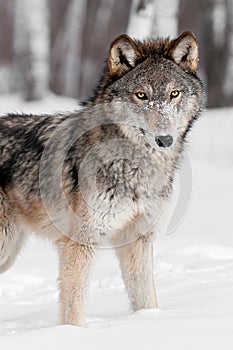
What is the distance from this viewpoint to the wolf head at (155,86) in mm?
4840

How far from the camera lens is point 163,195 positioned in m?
5.29

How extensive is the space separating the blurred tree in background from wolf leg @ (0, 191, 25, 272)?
3167 mm

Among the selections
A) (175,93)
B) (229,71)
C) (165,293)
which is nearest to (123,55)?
(175,93)

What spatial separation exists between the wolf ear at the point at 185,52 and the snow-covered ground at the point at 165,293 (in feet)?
5.30

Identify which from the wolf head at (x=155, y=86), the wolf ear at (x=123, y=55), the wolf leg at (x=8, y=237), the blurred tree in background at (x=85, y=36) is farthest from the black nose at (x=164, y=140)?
the blurred tree in background at (x=85, y=36)

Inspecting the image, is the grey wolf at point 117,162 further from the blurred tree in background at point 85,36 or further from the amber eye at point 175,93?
the blurred tree in background at point 85,36

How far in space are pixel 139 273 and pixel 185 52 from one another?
1684mm

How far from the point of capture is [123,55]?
5086 mm

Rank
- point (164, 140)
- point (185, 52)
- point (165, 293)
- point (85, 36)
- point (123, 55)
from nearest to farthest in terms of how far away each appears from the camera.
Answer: point (164, 140) < point (123, 55) < point (185, 52) < point (165, 293) < point (85, 36)

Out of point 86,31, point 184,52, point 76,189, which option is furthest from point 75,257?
point 86,31

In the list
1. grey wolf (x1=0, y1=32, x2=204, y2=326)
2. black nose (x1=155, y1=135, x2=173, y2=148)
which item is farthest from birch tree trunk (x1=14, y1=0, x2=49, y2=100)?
black nose (x1=155, y1=135, x2=173, y2=148)

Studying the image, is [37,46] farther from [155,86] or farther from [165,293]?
[155,86]

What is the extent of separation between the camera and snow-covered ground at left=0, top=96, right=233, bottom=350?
3.93m

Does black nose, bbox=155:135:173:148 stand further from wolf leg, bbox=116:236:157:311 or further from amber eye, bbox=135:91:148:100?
wolf leg, bbox=116:236:157:311
